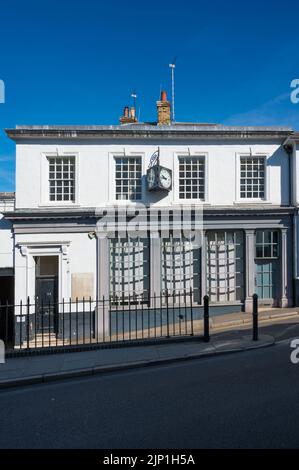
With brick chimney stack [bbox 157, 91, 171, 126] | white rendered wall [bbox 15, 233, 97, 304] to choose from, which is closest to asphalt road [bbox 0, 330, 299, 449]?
white rendered wall [bbox 15, 233, 97, 304]

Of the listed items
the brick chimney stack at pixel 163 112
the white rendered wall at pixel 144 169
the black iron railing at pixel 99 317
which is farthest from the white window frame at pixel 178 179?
the black iron railing at pixel 99 317

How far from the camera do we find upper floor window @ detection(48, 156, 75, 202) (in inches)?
530

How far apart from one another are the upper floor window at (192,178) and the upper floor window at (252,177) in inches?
60.3

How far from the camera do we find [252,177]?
13844 mm

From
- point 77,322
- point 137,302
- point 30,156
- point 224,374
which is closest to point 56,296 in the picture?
point 77,322

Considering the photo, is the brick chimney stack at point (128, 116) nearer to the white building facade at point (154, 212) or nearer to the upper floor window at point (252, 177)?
the white building facade at point (154, 212)

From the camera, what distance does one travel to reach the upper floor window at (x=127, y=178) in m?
13.5

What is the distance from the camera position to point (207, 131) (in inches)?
529

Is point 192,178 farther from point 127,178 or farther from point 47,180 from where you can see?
point 47,180

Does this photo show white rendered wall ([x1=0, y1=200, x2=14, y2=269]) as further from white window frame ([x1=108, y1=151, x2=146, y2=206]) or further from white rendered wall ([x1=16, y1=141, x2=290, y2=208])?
white window frame ([x1=108, y1=151, x2=146, y2=206])

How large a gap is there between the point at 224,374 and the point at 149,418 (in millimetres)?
2282

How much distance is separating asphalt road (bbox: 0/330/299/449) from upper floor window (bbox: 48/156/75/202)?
8.03 m
